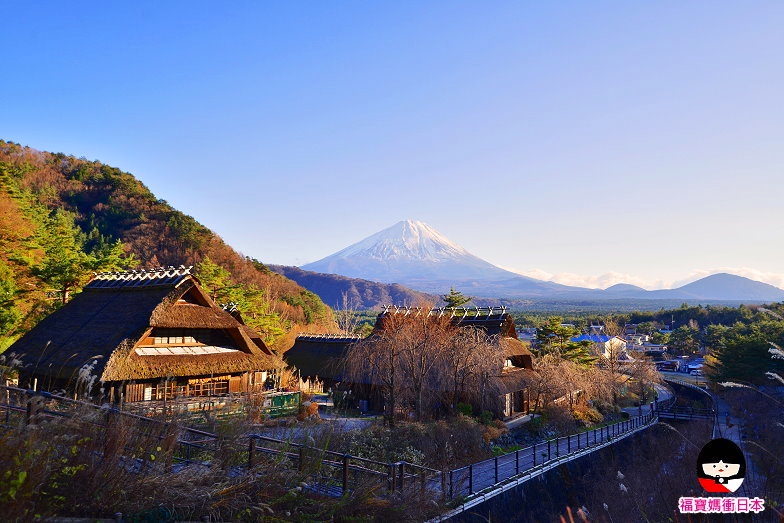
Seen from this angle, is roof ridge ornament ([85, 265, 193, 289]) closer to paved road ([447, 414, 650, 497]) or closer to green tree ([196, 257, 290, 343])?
green tree ([196, 257, 290, 343])

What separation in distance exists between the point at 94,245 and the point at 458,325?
142 ft

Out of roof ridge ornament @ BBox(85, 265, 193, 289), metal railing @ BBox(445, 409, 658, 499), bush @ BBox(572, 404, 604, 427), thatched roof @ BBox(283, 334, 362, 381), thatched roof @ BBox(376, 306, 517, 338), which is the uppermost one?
roof ridge ornament @ BBox(85, 265, 193, 289)

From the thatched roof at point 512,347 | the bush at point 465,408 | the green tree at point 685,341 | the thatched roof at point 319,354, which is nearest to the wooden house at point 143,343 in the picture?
the thatched roof at point 319,354

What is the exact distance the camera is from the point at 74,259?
26.7m

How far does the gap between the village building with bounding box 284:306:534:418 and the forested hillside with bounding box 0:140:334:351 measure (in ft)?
23.0

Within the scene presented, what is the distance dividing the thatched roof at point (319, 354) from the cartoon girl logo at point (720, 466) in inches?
864

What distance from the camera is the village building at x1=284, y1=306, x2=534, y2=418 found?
25.3 meters

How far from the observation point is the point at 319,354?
31.7 m

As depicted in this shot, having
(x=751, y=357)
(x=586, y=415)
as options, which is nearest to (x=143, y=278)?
(x=586, y=415)

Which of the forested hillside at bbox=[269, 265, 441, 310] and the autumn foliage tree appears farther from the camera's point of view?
the forested hillside at bbox=[269, 265, 441, 310]

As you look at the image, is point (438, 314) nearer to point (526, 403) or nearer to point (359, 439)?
point (526, 403)

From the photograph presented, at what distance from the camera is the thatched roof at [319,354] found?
99.1ft

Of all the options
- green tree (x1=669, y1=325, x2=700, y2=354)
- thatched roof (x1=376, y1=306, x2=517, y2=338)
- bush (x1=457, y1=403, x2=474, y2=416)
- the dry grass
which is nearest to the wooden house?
thatched roof (x1=376, y1=306, x2=517, y2=338)

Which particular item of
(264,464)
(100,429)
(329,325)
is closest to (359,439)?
(264,464)
